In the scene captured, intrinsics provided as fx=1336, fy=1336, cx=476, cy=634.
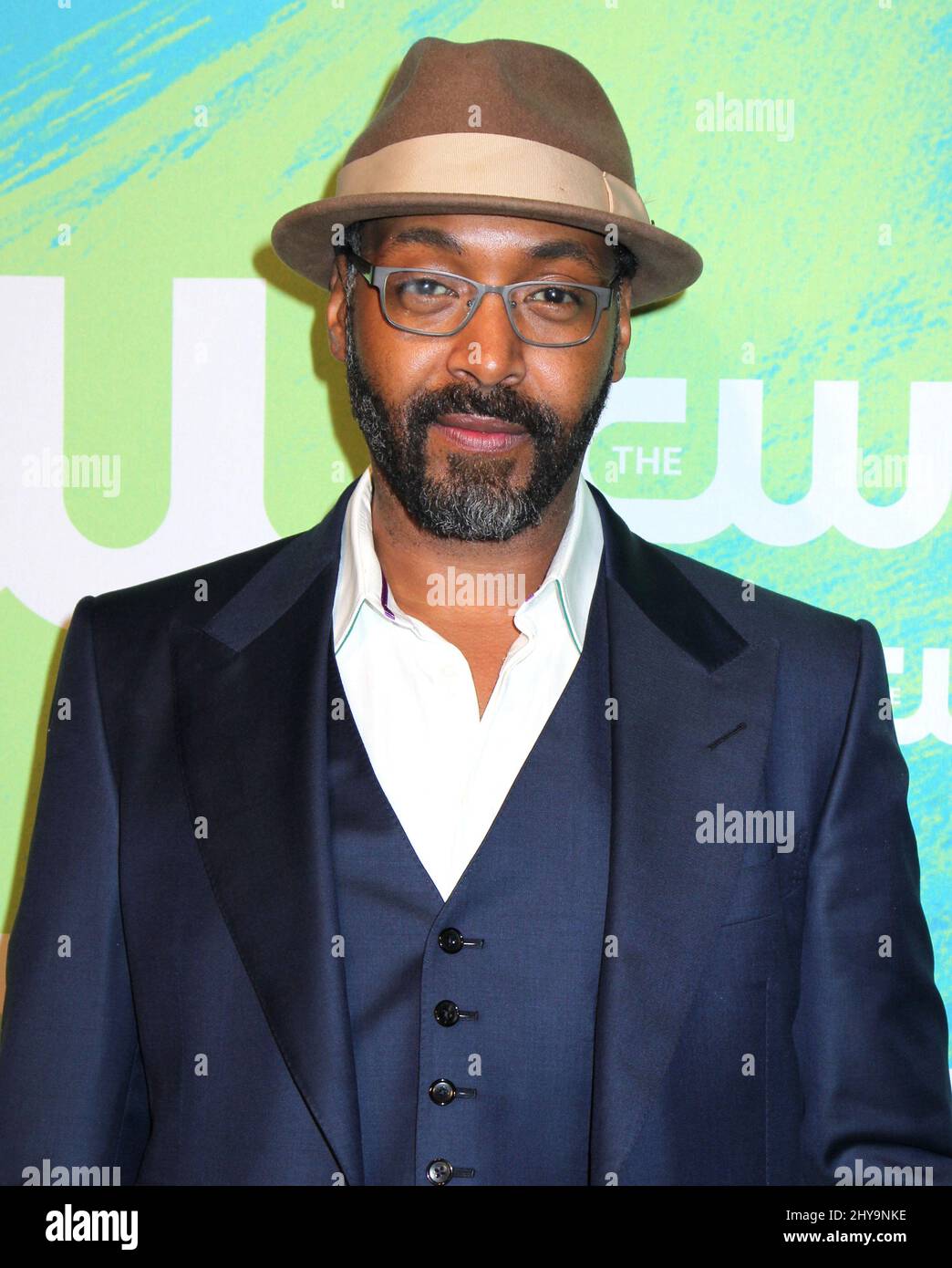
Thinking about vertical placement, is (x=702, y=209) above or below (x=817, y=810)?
above

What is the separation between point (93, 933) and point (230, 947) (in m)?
0.20

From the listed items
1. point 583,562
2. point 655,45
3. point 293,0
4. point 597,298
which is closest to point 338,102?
point 293,0

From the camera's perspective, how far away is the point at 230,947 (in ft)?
5.74

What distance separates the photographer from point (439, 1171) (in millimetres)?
1641

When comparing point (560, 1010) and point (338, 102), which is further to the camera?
point (338, 102)

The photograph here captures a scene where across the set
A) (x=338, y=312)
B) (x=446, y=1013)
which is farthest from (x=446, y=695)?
(x=338, y=312)

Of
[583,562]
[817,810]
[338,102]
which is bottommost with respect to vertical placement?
[817,810]

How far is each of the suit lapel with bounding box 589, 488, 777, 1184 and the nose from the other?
1.17 feet

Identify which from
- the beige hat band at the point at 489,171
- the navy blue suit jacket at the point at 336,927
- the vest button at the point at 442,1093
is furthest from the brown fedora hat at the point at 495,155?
the vest button at the point at 442,1093

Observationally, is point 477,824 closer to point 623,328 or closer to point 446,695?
point 446,695

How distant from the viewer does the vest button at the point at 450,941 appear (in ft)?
5.40

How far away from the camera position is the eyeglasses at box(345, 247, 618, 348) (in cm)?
178

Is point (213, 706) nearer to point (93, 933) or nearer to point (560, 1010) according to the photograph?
point (93, 933)

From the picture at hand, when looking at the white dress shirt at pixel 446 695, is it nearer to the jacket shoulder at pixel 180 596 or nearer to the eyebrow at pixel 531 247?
the jacket shoulder at pixel 180 596
